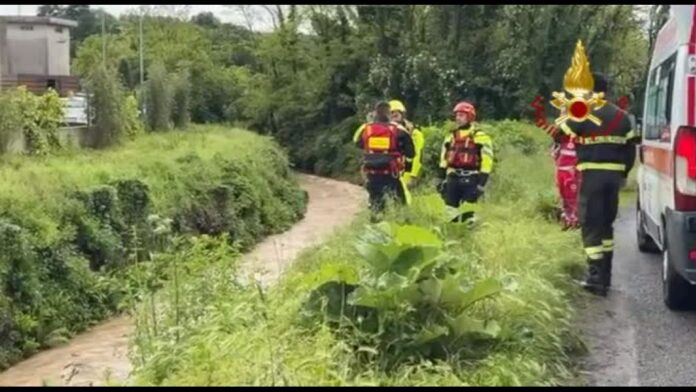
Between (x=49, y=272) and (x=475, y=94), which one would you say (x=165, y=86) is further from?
(x=49, y=272)

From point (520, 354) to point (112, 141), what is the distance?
957 inches

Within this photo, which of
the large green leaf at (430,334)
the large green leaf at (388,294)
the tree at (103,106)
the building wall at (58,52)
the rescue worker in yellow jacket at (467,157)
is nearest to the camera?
the large green leaf at (430,334)

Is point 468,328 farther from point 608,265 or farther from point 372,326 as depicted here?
point 608,265

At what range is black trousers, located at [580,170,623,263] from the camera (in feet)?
28.8

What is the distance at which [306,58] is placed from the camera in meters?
45.5

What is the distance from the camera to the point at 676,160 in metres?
7.62

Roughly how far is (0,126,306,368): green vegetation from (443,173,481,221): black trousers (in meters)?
2.64

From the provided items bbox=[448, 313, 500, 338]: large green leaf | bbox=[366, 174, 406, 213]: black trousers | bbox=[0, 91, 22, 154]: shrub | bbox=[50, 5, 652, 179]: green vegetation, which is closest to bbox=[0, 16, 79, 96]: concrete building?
bbox=[50, 5, 652, 179]: green vegetation

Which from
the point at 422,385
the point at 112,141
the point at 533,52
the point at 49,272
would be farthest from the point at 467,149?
the point at 533,52

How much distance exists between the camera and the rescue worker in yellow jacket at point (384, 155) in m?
12.0

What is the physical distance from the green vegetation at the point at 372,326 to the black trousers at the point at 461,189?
384 centimetres

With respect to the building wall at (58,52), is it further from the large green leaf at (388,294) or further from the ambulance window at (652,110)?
the large green leaf at (388,294)

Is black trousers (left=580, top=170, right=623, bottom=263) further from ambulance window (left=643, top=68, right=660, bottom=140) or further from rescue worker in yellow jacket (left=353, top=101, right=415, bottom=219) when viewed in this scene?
rescue worker in yellow jacket (left=353, top=101, right=415, bottom=219)

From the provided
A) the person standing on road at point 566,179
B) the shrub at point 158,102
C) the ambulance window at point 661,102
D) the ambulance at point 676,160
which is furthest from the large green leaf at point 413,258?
the shrub at point 158,102
